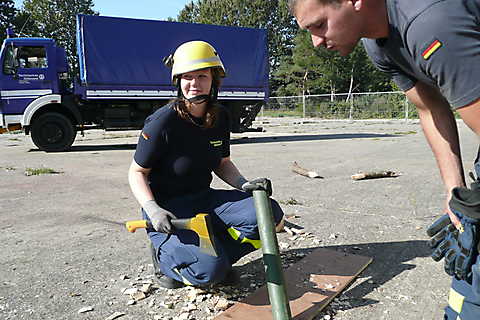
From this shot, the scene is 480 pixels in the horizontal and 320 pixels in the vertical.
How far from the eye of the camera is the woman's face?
2.41 m

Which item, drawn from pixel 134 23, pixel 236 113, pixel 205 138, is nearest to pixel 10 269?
pixel 205 138

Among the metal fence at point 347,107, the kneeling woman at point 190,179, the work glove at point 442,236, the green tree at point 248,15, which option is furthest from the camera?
the green tree at point 248,15

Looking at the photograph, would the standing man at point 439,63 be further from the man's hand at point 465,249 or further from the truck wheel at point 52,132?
the truck wheel at point 52,132

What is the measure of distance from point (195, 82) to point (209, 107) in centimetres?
22

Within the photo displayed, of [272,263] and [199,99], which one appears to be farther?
[199,99]

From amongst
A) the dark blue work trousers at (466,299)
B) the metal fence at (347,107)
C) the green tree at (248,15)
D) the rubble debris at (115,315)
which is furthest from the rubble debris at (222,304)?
the green tree at (248,15)

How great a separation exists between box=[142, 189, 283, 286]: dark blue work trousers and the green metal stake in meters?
0.35

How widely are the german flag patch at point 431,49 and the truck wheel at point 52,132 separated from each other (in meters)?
10.4

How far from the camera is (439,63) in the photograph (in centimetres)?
104

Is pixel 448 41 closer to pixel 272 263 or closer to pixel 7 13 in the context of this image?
pixel 272 263

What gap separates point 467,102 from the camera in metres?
1.05

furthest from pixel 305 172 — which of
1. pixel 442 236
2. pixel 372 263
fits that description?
pixel 442 236

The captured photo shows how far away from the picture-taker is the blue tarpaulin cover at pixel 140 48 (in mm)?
10398

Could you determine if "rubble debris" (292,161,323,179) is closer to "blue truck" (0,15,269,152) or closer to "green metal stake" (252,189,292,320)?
"green metal stake" (252,189,292,320)
